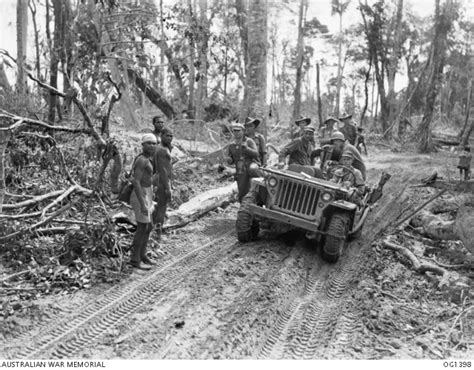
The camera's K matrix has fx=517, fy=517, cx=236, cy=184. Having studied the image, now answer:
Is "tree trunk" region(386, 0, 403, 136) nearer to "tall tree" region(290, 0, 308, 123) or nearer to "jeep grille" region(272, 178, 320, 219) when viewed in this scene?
"tall tree" region(290, 0, 308, 123)

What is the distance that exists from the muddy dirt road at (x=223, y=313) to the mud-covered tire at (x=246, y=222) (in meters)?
0.20

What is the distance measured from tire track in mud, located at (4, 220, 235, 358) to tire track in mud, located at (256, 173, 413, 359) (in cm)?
145

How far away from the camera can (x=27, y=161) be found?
9070mm

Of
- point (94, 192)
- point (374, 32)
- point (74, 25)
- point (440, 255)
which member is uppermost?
point (374, 32)

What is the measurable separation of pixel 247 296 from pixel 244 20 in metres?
30.5

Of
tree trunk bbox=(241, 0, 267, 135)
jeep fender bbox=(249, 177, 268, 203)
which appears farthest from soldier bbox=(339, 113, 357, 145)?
jeep fender bbox=(249, 177, 268, 203)

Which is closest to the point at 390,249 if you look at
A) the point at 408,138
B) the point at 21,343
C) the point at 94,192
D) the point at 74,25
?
the point at 94,192

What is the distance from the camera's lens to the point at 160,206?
7.96 metres

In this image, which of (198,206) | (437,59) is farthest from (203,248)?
(437,59)

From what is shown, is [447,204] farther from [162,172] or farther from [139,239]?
[139,239]

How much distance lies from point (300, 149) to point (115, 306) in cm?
520

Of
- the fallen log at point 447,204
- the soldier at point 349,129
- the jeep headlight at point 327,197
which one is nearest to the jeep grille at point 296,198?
the jeep headlight at point 327,197

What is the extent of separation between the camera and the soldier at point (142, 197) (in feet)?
21.5

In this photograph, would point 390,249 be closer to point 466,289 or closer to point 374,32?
point 466,289
